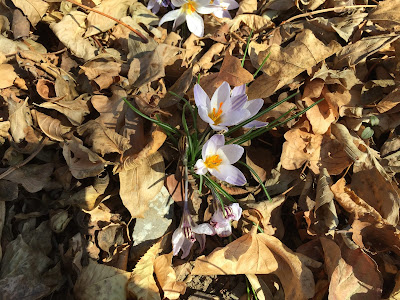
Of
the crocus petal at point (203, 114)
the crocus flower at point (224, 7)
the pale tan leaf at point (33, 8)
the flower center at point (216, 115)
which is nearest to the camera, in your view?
the crocus petal at point (203, 114)

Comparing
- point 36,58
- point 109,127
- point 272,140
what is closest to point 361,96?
point 272,140

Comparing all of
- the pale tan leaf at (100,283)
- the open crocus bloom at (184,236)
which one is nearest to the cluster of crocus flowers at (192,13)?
the open crocus bloom at (184,236)

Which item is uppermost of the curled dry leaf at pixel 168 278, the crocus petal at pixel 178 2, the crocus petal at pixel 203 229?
the crocus petal at pixel 178 2

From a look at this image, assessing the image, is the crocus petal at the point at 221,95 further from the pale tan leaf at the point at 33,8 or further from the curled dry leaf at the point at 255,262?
the pale tan leaf at the point at 33,8

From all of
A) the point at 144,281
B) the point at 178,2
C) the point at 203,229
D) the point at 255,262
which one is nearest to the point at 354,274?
the point at 255,262

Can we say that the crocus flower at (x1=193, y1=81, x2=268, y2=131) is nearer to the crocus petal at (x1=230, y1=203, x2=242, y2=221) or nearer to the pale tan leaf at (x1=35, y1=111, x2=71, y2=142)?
the crocus petal at (x1=230, y1=203, x2=242, y2=221)

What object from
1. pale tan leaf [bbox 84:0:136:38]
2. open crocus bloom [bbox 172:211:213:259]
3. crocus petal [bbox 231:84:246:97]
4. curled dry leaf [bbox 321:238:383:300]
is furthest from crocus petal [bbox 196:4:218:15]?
curled dry leaf [bbox 321:238:383:300]

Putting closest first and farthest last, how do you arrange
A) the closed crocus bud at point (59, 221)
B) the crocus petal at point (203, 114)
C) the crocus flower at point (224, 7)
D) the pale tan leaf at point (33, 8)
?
the crocus petal at point (203, 114)
the closed crocus bud at point (59, 221)
the pale tan leaf at point (33, 8)
the crocus flower at point (224, 7)
